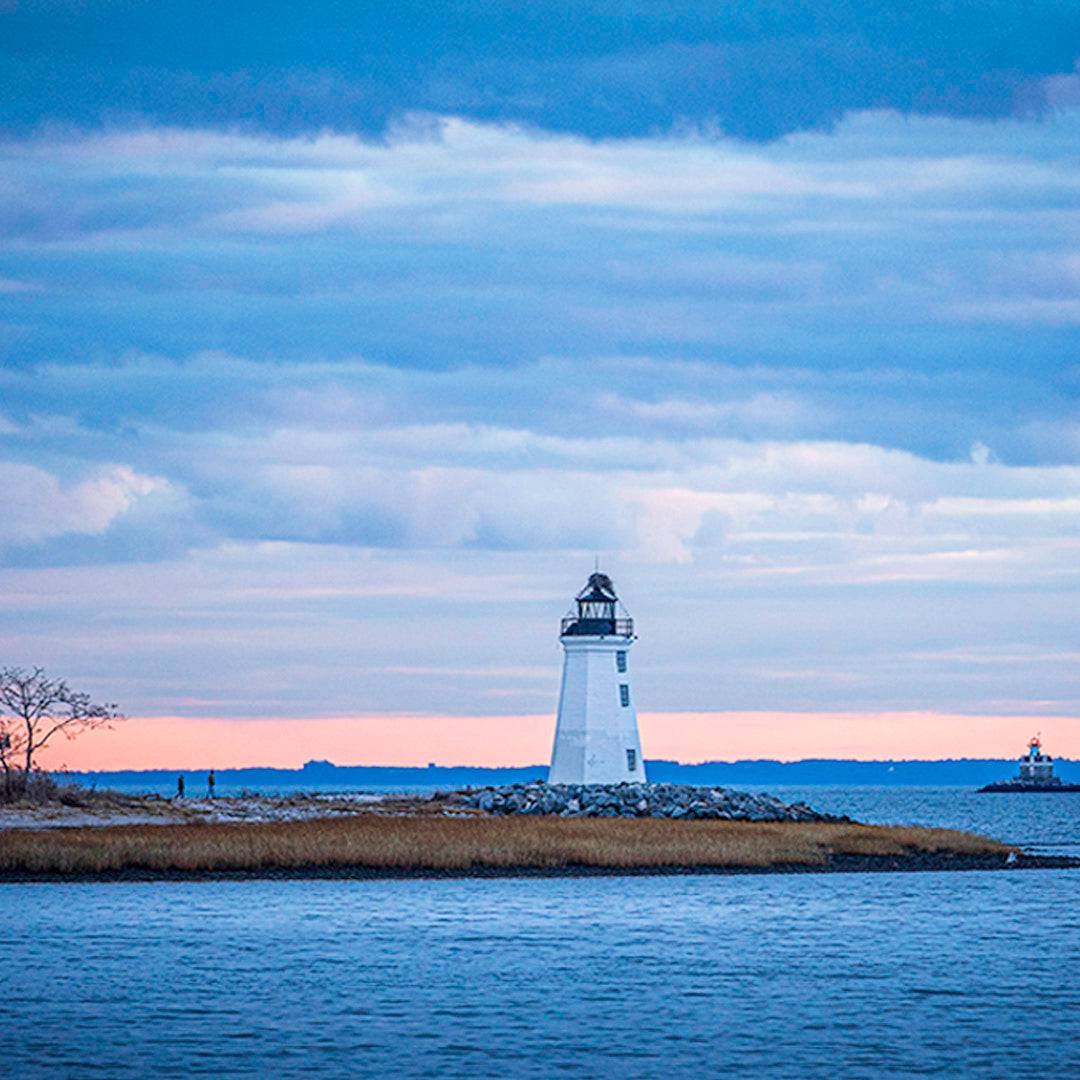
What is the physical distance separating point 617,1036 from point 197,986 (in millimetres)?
9550

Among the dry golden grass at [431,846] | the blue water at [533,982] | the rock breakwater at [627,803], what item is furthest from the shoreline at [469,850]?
the rock breakwater at [627,803]

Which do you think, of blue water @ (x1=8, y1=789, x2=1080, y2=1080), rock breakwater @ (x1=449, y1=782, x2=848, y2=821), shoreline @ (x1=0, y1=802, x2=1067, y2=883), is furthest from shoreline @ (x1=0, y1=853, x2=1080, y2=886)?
rock breakwater @ (x1=449, y1=782, x2=848, y2=821)

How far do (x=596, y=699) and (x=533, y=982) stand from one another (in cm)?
4001

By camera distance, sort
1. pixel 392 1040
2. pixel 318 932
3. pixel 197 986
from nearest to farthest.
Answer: pixel 392 1040 < pixel 197 986 < pixel 318 932

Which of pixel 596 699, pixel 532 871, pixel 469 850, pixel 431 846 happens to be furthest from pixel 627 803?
pixel 431 846

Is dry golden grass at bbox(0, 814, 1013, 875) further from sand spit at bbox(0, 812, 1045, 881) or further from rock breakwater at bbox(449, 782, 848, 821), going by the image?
rock breakwater at bbox(449, 782, 848, 821)

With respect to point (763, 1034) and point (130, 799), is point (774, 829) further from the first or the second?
point (763, 1034)

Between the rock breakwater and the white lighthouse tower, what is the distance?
92 centimetres

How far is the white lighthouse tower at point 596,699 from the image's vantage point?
78.6 metres

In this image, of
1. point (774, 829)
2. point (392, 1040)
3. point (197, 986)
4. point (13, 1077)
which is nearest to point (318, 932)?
point (197, 986)

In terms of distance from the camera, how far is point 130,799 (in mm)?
77062

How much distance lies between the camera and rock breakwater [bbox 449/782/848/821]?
75.6m

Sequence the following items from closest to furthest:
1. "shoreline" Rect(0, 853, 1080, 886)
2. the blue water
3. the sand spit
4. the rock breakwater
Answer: the blue water, "shoreline" Rect(0, 853, 1080, 886), the sand spit, the rock breakwater

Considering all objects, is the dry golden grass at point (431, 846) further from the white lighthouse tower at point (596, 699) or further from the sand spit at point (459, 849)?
the white lighthouse tower at point (596, 699)
